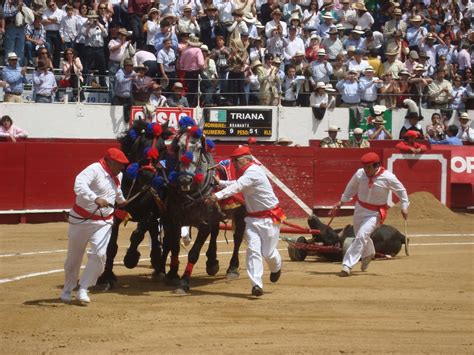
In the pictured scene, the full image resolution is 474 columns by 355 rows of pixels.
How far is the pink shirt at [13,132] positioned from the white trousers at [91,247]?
1088 cm

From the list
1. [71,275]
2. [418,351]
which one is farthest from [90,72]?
[418,351]

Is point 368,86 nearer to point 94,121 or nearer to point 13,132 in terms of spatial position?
point 94,121

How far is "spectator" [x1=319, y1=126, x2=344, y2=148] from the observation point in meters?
25.2

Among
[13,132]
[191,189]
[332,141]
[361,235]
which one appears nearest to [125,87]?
[13,132]

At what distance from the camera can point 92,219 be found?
1258cm

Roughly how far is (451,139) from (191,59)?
666 centimetres

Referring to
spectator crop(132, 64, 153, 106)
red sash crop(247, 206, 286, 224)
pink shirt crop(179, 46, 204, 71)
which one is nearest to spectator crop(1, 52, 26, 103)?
spectator crop(132, 64, 153, 106)

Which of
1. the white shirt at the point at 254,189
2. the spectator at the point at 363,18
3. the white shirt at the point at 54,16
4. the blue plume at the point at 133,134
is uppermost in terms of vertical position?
the spectator at the point at 363,18

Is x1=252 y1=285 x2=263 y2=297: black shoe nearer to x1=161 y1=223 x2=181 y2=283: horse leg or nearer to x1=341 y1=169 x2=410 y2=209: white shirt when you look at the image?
x1=161 y1=223 x2=181 y2=283: horse leg

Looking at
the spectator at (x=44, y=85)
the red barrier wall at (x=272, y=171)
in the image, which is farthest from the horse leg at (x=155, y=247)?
the spectator at (x=44, y=85)

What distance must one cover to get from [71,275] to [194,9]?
14.9 m

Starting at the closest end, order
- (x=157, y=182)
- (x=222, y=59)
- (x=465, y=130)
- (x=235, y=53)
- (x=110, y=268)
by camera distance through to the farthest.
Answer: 1. (x=157, y=182)
2. (x=110, y=268)
3. (x=235, y=53)
4. (x=222, y=59)
5. (x=465, y=130)

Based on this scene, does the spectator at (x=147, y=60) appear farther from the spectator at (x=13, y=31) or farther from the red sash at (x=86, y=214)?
the red sash at (x=86, y=214)

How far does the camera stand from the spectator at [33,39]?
2466 centimetres
